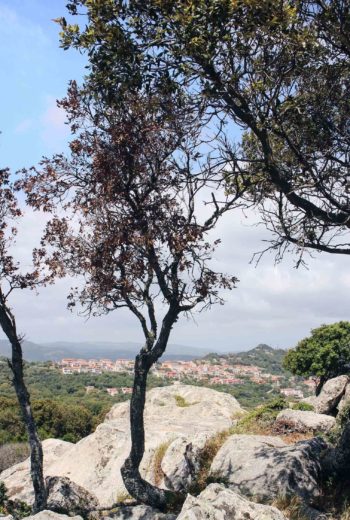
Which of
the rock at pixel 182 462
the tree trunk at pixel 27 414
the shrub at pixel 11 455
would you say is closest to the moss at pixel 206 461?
the rock at pixel 182 462

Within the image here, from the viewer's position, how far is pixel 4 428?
58.6m

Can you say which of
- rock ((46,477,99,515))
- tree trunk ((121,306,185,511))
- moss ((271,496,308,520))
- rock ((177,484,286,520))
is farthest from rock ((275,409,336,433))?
rock ((177,484,286,520))

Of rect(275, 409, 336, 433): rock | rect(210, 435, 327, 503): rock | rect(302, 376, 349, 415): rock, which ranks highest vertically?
rect(302, 376, 349, 415): rock

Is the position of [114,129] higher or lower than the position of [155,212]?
higher

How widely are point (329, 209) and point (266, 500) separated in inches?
284

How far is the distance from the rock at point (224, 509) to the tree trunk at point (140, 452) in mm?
3091

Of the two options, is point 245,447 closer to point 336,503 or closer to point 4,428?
point 336,503

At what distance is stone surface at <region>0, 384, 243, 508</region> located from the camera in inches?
690

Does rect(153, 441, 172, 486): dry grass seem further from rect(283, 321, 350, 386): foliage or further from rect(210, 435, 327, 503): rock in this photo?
rect(283, 321, 350, 386): foliage

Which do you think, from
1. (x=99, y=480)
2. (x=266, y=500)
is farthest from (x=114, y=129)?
(x=99, y=480)

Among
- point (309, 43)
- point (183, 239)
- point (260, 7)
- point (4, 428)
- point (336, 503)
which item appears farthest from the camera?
point (4, 428)

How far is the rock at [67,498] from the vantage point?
12.5 m

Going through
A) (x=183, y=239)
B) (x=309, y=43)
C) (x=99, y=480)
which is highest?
(x=309, y=43)

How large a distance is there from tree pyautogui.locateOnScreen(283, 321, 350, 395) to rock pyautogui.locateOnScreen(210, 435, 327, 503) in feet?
75.9
